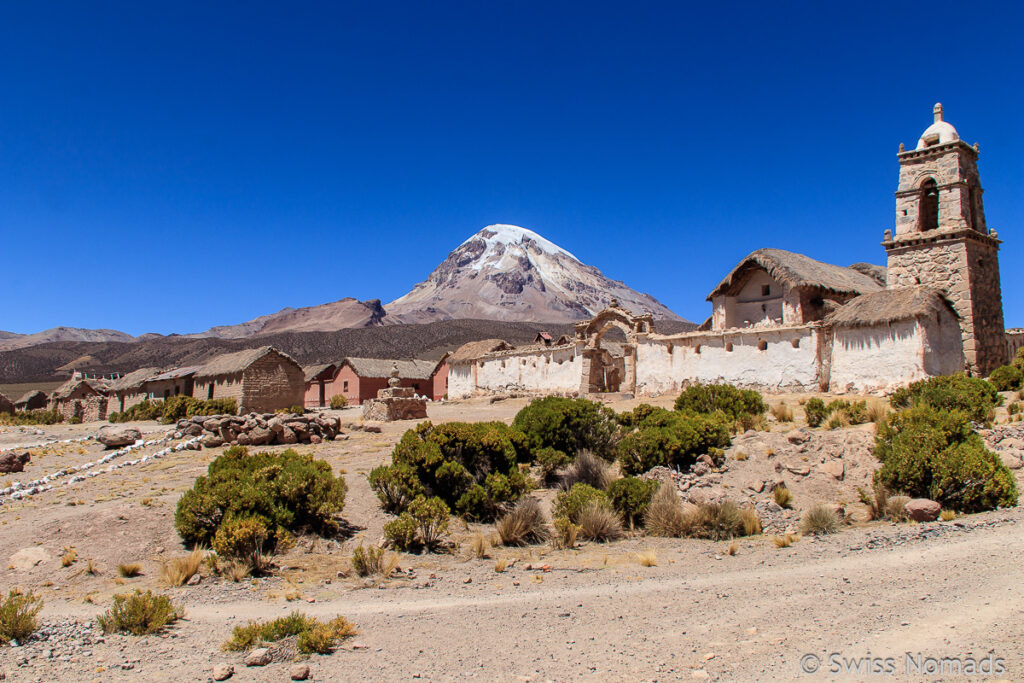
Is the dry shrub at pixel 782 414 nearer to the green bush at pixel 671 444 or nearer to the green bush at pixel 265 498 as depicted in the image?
the green bush at pixel 671 444

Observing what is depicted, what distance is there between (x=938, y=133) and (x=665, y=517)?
797 inches

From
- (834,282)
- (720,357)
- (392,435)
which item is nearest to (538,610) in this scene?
(392,435)

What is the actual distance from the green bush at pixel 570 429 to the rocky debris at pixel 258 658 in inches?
330

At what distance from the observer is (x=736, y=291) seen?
28.1m

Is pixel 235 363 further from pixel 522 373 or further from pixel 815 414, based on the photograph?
pixel 815 414

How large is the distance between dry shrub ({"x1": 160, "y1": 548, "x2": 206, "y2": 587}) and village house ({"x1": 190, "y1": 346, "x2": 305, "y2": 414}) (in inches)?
898

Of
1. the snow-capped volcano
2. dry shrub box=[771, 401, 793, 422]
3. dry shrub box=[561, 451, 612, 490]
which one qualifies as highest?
the snow-capped volcano

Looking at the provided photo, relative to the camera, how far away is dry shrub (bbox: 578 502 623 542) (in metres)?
9.70

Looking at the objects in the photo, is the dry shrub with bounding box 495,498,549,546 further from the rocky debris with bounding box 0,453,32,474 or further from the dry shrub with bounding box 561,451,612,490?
the rocky debris with bounding box 0,453,32,474

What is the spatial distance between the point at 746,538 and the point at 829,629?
4.16 m

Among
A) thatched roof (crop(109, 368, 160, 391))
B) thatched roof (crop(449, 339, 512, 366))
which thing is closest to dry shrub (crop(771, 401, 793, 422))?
thatched roof (crop(449, 339, 512, 366))

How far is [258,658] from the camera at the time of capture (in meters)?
5.20

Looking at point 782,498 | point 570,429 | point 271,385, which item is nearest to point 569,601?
point 782,498

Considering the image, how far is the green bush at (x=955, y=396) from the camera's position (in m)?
13.3
